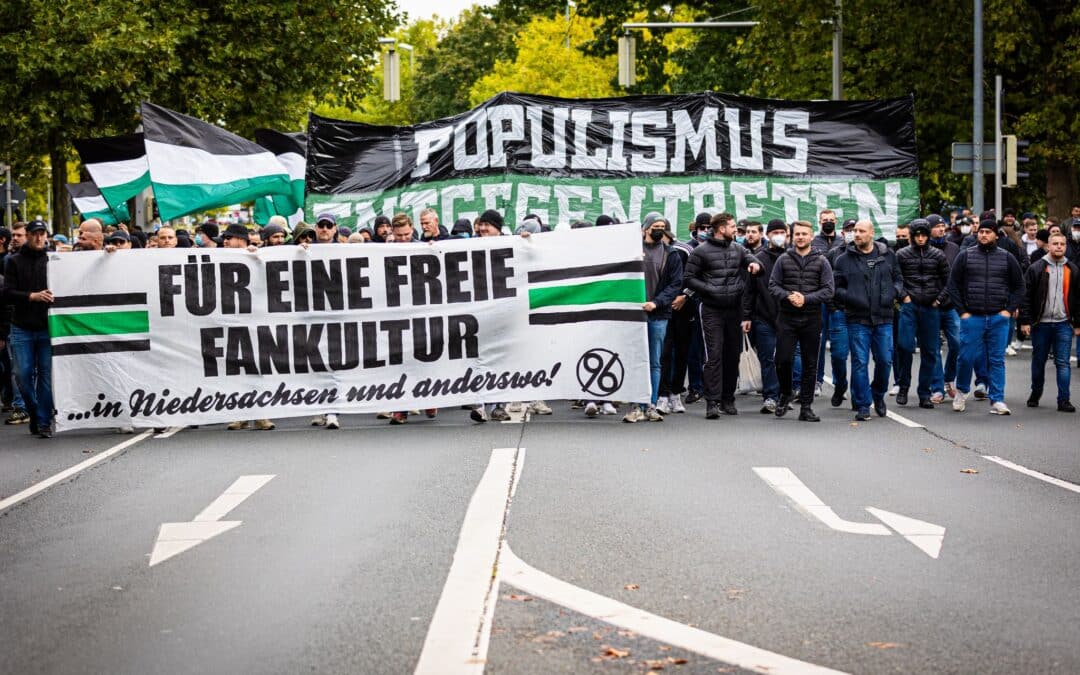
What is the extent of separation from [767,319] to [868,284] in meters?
1.13

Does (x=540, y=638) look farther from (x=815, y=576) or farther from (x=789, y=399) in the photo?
(x=789, y=399)

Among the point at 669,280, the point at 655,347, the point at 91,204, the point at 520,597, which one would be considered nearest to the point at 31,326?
the point at 655,347

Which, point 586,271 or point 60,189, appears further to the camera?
point 60,189

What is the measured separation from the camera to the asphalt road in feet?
20.4

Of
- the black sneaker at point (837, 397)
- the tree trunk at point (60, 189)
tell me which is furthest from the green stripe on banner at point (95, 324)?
the tree trunk at point (60, 189)

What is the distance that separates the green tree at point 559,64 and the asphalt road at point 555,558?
4521 cm

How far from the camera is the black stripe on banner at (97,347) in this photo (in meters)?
14.8

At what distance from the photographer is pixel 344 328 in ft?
49.4

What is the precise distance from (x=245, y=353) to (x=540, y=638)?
29.7 feet

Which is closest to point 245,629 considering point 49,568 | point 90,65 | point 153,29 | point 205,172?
point 49,568

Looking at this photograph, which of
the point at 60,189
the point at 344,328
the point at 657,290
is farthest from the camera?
the point at 60,189

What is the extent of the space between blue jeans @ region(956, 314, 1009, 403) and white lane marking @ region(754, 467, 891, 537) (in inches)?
221

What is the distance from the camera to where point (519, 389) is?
15.0 m

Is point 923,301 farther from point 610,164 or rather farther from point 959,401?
point 610,164
